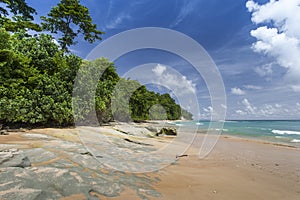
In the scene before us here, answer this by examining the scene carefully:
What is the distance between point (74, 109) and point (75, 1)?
47.8 ft

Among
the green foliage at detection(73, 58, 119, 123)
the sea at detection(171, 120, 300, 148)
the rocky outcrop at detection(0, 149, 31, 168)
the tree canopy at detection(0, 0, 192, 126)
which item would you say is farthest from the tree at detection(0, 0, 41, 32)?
the sea at detection(171, 120, 300, 148)

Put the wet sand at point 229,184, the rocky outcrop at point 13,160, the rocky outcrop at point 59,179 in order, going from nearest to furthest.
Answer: the rocky outcrop at point 59,179
the rocky outcrop at point 13,160
the wet sand at point 229,184

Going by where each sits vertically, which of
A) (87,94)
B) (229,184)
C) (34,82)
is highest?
(34,82)

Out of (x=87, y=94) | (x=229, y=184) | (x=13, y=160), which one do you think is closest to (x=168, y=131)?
(x=87, y=94)

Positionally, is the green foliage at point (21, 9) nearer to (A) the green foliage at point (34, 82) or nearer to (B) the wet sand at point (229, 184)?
(A) the green foliage at point (34, 82)

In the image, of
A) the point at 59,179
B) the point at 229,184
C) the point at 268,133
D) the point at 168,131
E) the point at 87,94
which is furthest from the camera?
the point at 268,133

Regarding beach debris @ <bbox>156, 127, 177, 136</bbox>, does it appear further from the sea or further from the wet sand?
the wet sand

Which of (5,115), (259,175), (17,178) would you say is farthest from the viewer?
(5,115)

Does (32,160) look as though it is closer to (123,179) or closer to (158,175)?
(123,179)

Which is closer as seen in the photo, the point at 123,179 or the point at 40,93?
the point at 123,179

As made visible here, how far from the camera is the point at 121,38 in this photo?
10.3 m

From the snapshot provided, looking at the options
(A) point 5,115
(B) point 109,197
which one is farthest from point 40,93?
(B) point 109,197

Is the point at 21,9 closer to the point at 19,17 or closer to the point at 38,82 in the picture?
the point at 19,17

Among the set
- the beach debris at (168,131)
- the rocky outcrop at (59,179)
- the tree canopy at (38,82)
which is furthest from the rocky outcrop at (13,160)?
the beach debris at (168,131)
